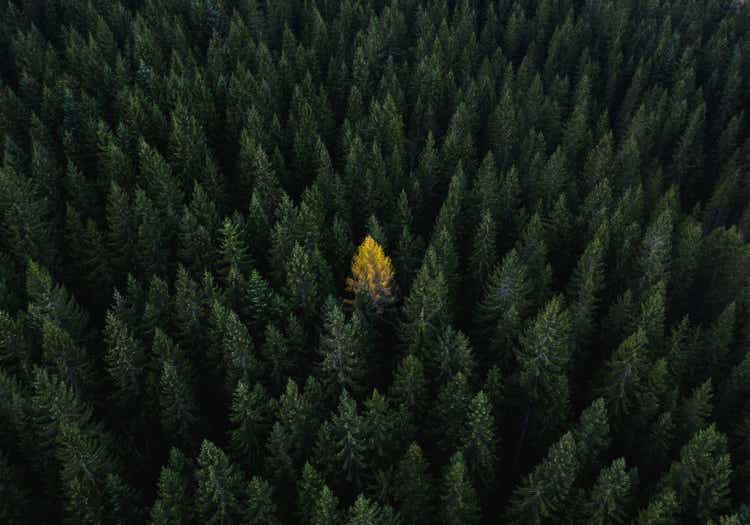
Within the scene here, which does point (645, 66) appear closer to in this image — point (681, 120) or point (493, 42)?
point (681, 120)

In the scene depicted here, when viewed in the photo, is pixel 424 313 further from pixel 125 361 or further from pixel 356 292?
pixel 125 361

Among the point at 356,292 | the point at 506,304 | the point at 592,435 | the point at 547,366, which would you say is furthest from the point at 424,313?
the point at 592,435

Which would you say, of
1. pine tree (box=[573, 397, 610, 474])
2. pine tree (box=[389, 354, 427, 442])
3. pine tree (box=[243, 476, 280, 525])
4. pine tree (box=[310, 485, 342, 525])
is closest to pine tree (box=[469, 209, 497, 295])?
pine tree (box=[389, 354, 427, 442])

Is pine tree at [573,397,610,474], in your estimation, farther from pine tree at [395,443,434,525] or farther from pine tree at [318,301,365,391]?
pine tree at [318,301,365,391]

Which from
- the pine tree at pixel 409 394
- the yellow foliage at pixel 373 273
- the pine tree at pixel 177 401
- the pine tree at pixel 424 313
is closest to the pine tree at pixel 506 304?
the pine tree at pixel 424 313

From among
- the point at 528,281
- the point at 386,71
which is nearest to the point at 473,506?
the point at 528,281

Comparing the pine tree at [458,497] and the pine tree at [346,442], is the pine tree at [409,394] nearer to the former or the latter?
the pine tree at [346,442]
